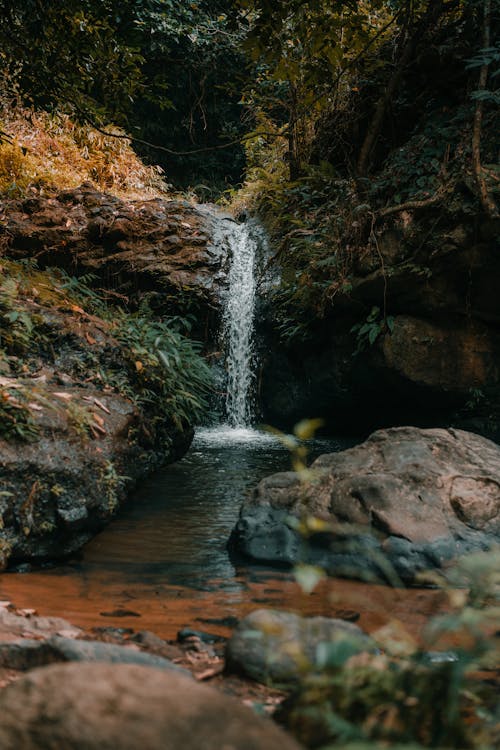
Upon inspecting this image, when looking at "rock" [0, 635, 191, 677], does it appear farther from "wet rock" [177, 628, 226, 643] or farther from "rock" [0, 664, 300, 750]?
"rock" [0, 664, 300, 750]

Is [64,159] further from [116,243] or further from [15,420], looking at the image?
[15,420]

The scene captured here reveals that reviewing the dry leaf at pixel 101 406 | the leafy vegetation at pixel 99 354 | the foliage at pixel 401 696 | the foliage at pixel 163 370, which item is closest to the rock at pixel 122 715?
the foliage at pixel 401 696

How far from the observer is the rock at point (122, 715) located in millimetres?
1227

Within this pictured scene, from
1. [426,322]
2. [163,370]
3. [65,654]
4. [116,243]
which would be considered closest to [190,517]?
[163,370]

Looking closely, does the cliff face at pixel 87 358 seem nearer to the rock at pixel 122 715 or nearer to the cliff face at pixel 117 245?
the cliff face at pixel 117 245

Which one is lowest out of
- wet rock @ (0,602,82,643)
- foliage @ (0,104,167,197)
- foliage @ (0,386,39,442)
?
wet rock @ (0,602,82,643)

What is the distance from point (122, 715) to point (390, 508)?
118 inches

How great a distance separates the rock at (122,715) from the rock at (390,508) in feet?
7.93

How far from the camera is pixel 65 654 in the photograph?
2.11 m

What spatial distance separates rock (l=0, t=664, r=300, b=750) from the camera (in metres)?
1.23

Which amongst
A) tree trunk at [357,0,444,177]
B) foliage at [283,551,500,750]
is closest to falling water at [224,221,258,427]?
tree trunk at [357,0,444,177]

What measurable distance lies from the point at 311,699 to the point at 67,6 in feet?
19.1

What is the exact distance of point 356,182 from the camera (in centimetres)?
845

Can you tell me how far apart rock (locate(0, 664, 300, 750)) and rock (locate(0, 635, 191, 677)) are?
698 mm
